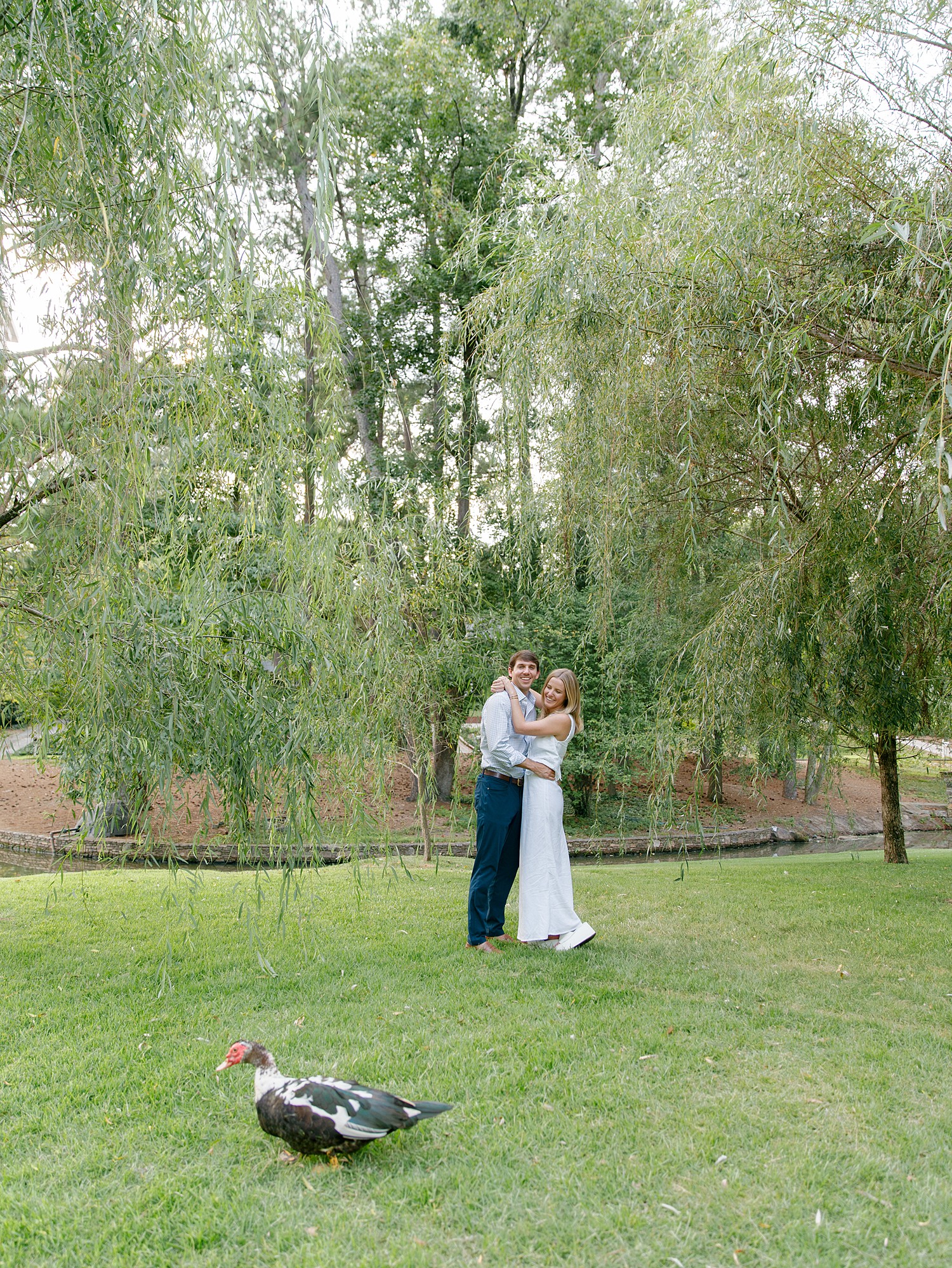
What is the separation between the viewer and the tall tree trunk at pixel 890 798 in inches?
325

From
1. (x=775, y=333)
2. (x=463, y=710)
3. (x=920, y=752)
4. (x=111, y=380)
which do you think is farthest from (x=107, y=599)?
(x=920, y=752)

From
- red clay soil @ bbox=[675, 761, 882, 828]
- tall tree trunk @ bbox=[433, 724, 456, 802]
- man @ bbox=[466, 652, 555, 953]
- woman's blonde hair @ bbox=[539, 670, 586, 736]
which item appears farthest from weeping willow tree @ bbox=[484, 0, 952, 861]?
red clay soil @ bbox=[675, 761, 882, 828]

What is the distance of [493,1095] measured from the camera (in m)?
2.91

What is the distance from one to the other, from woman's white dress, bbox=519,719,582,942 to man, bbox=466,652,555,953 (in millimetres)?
61

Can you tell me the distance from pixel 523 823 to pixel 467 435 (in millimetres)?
4539

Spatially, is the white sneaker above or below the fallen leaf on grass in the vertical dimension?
above

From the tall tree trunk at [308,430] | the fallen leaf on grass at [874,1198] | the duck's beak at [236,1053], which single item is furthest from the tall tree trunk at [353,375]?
the fallen leaf on grass at [874,1198]

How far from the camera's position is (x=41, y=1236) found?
2.16 meters

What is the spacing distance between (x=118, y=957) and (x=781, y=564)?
4020 millimetres

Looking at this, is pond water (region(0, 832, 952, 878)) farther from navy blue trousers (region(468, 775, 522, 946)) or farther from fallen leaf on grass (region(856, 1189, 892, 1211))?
fallen leaf on grass (region(856, 1189, 892, 1211))

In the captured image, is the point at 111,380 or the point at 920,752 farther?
the point at 920,752

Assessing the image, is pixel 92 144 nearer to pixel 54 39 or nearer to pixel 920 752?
pixel 54 39

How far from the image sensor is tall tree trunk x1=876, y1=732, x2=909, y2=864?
825cm

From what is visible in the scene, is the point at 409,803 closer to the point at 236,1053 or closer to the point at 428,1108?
the point at 236,1053
